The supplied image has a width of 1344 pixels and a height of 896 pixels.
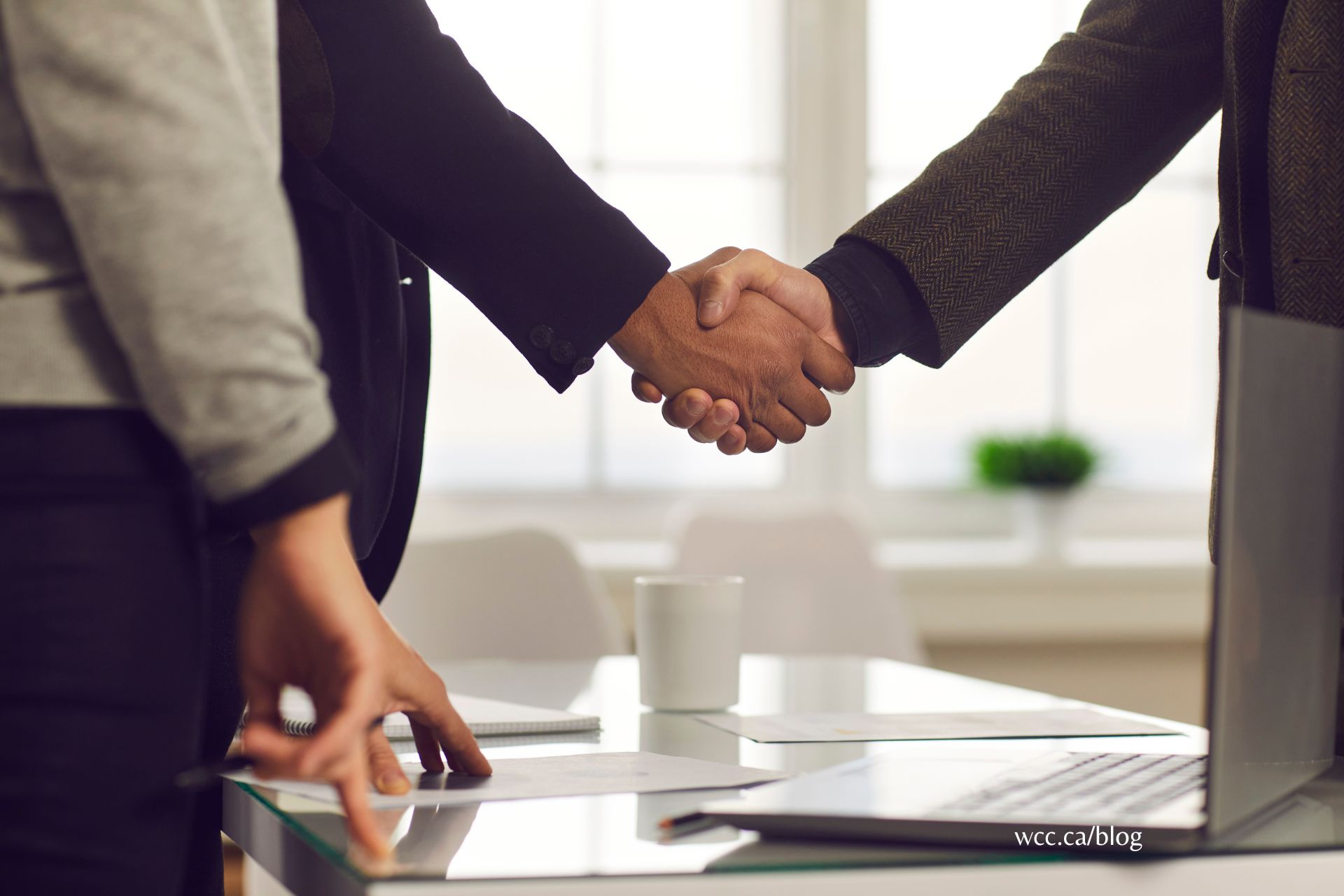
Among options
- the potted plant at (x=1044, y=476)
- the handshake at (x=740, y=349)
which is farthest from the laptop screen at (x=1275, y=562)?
the potted plant at (x=1044, y=476)

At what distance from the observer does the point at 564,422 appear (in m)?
2.84

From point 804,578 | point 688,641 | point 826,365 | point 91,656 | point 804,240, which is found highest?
point 804,240

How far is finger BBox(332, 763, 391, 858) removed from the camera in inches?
19.8

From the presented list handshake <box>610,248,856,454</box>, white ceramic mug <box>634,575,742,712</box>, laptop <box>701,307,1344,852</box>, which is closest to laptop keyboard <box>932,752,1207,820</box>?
laptop <box>701,307,1344,852</box>

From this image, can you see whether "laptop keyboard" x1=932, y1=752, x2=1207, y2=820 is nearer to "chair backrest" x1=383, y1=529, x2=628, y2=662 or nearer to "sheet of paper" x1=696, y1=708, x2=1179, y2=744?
"sheet of paper" x1=696, y1=708, x2=1179, y2=744

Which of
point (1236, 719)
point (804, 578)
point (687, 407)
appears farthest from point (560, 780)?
point (804, 578)

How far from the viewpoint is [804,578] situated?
2.16 m

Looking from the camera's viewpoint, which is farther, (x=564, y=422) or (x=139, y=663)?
(x=564, y=422)

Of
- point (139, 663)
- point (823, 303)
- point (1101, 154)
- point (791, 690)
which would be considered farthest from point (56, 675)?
point (1101, 154)

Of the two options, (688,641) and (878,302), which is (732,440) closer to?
(878,302)

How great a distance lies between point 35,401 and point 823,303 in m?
0.98

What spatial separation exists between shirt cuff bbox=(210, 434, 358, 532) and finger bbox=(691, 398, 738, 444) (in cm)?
84

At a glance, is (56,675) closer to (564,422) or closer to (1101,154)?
(1101,154)

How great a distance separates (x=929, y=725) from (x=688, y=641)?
219 millimetres
